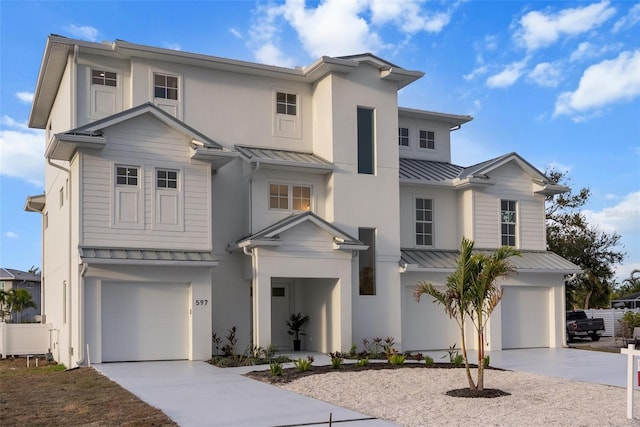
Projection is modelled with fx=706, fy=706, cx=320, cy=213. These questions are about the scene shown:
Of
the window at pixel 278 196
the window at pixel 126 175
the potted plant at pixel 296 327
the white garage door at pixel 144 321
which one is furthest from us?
the potted plant at pixel 296 327

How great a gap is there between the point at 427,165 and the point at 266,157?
A: 716cm

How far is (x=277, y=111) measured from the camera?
22.1 m

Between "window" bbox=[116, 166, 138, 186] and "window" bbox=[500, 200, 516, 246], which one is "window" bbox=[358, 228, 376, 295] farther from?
"window" bbox=[116, 166, 138, 186]

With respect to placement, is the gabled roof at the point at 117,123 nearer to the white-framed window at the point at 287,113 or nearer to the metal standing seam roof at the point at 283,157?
the metal standing seam roof at the point at 283,157

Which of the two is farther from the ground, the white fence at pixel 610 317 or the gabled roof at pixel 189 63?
the gabled roof at pixel 189 63

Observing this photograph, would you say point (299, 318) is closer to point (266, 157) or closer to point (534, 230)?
point (266, 157)

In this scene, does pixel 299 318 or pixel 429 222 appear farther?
pixel 429 222

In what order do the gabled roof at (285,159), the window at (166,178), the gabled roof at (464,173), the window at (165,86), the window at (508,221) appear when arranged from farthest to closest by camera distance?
1. the window at (508,221)
2. the gabled roof at (464,173)
3. the window at (165,86)
4. the gabled roof at (285,159)
5. the window at (166,178)

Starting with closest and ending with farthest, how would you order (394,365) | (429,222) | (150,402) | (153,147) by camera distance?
(150,402), (394,365), (153,147), (429,222)

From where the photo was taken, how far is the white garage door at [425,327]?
22375mm

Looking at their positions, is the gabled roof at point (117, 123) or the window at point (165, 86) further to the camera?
the window at point (165, 86)

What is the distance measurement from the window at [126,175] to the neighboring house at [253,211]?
0.08 m

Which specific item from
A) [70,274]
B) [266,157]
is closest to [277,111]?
[266,157]

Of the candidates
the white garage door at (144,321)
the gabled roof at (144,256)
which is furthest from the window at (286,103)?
the white garage door at (144,321)
